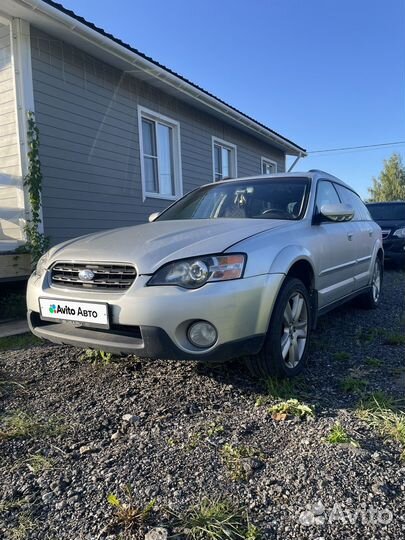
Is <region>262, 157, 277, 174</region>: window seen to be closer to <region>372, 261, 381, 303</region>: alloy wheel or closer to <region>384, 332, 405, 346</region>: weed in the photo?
<region>372, 261, 381, 303</region>: alloy wheel

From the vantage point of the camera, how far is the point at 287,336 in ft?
10.1

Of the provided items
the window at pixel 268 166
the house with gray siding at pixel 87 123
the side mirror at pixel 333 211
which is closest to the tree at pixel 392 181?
the window at pixel 268 166

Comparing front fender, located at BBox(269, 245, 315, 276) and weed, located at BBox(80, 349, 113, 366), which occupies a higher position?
front fender, located at BBox(269, 245, 315, 276)

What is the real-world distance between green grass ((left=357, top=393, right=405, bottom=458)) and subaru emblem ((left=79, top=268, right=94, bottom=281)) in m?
1.90

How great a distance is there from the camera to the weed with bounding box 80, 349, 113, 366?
11.7 ft

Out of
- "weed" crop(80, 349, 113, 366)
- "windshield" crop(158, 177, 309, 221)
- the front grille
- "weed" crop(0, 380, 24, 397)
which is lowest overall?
"weed" crop(0, 380, 24, 397)

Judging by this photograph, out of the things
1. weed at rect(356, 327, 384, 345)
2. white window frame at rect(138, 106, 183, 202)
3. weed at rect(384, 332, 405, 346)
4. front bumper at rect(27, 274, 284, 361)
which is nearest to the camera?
front bumper at rect(27, 274, 284, 361)

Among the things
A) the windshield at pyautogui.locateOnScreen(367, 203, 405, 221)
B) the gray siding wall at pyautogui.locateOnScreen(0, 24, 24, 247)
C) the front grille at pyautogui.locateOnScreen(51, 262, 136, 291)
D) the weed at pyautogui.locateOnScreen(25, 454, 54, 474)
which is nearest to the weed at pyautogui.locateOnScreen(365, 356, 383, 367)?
the front grille at pyautogui.locateOnScreen(51, 262, 136, 291)

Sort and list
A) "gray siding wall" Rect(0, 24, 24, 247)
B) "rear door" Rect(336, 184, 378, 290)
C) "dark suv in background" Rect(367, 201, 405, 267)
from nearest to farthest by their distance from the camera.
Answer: "rear door" Rect(336, 184, 378, 290) < "gray siding wall" Rect(0, 24, 24, 247) < "dark suv in background" Rect(367, 201, 405, 267)

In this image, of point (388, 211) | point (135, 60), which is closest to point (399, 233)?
point (388, 211)

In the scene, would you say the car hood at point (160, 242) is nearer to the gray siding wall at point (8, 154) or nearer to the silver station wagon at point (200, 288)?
the silver station wagon at point (200, 288)

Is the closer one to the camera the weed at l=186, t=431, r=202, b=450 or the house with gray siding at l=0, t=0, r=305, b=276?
the weed at l=186, t=431, r=202, b=450

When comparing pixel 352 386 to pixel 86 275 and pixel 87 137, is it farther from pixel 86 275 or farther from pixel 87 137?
pixel 87 137

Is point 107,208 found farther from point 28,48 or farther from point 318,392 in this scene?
point 318,392
